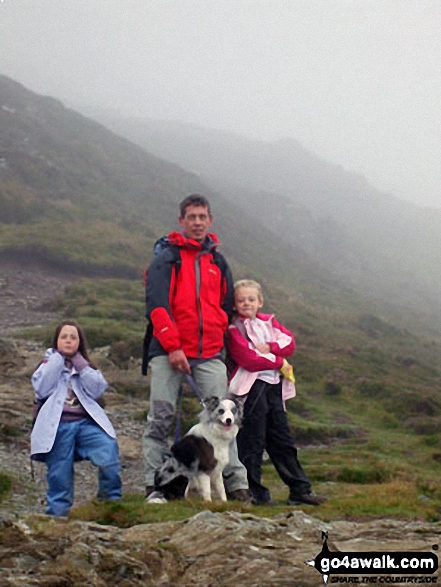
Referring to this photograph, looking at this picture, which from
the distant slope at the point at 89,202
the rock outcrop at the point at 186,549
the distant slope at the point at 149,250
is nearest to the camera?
the rock outcrop at the point at 186,549

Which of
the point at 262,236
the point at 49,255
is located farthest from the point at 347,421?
the point at 262,236

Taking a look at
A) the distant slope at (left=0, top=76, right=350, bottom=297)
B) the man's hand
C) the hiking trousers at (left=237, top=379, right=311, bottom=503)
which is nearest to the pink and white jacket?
the hiking trousers at (left=237, top=379, right=311, bottom=503)

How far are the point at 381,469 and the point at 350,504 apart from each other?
5.23 metres

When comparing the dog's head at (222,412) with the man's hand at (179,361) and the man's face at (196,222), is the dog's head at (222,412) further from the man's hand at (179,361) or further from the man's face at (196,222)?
the man's face at (196,222)

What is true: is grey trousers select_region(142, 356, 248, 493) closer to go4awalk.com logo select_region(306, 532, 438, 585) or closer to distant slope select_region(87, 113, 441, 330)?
go4awalk.com logo select_region(306, 532, 438, 585)

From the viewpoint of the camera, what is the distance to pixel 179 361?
747 cm

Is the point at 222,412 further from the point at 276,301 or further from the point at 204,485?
the point at 276,301

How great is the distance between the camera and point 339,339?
42156mm

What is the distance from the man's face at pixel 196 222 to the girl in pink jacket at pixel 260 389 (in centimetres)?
97

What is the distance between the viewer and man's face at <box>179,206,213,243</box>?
315 inches

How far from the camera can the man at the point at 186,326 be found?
25.3 ft

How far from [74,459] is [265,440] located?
2709 millimetres

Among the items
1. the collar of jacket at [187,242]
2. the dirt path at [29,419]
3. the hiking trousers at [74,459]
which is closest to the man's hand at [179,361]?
the hiking trousers at [74,459]

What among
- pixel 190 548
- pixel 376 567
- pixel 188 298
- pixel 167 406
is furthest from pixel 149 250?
pixel 376 567
